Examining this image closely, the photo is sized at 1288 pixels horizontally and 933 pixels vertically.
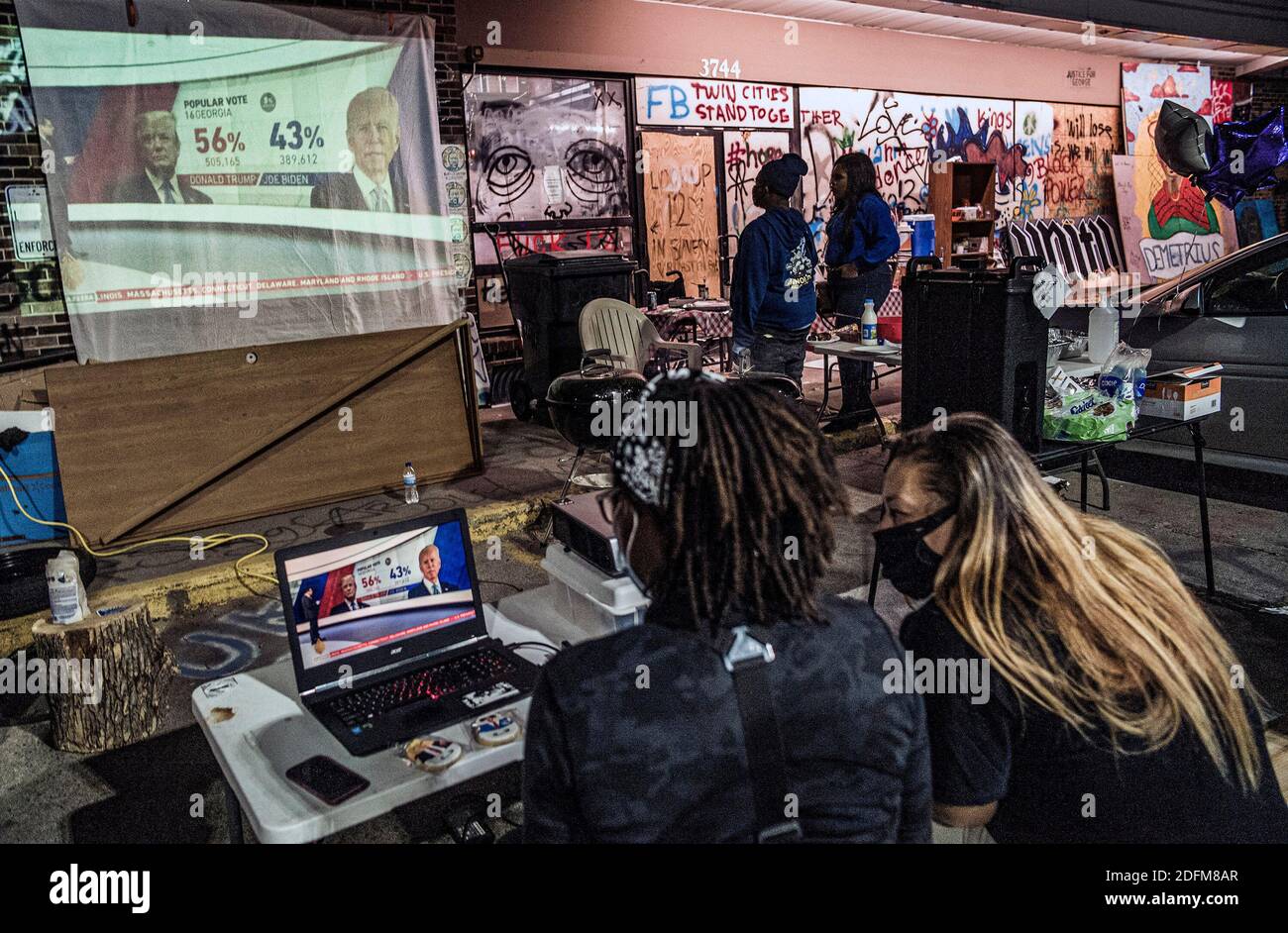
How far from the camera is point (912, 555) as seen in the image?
7.72 feet

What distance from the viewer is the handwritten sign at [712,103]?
33.5ft

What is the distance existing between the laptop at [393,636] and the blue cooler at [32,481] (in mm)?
4040

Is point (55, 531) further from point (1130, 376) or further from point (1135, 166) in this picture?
point (1135, 166)

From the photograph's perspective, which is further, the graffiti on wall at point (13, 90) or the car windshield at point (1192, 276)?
the graffiti on wall at point (13, 90)

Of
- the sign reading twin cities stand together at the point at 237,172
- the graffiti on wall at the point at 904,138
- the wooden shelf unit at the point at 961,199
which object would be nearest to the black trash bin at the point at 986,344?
the sign reading twin cities stand together at the point at 237,172

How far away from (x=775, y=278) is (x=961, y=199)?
331 inches

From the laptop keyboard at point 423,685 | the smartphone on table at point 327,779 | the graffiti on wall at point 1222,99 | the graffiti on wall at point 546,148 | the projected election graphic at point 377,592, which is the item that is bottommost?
the smartphone on table at point 327,779

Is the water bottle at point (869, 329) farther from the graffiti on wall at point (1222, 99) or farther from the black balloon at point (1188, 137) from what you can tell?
the graffiti on wall at point (1222, 99)

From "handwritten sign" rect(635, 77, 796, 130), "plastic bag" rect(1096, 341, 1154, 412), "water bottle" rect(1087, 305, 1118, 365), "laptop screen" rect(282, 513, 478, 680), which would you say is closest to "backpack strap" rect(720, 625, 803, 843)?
"laptop screen" rect(282, 513, 478, 680)

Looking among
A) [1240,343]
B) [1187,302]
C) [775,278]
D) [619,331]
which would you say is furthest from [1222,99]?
[619,331]

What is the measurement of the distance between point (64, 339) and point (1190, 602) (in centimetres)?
765

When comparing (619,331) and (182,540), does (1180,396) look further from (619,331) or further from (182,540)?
(182,540)
